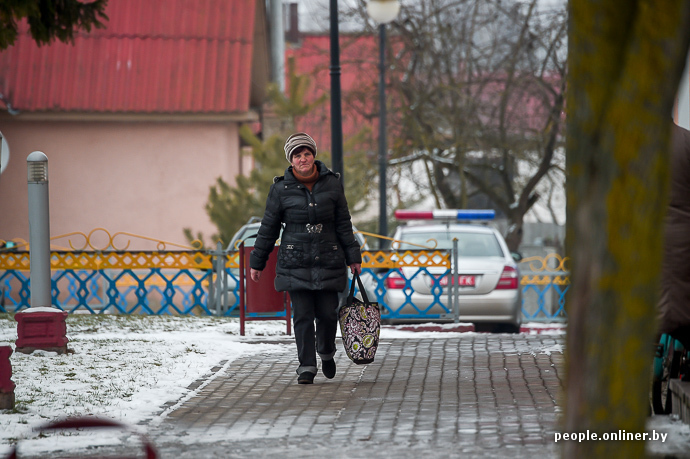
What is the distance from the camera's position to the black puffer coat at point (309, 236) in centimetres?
726

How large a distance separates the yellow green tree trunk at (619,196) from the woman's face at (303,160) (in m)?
4.38

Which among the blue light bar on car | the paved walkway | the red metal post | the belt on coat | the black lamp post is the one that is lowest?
the paved walkway

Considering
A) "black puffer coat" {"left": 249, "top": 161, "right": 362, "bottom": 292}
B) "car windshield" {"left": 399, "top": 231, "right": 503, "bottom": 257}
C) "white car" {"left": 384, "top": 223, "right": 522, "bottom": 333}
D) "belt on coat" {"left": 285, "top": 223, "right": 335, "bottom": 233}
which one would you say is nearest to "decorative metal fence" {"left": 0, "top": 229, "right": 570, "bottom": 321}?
"white car" {"left": 384, "top": 223, "right": 522, "bottom": 333}

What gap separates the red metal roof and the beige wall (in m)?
0.78

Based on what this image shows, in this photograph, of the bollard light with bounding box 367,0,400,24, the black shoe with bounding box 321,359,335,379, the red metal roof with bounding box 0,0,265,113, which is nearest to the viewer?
the black shoe with bounding box 321,359,335,379

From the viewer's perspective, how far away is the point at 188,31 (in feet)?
68.1

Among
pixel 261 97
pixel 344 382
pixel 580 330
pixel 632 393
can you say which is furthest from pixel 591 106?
pixel 261 97

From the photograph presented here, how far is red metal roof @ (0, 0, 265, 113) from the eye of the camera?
19.9m

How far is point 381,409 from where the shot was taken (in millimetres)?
6258

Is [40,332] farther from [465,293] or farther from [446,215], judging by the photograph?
[446,215]

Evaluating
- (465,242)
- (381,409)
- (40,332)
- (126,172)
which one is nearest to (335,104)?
(465,242)

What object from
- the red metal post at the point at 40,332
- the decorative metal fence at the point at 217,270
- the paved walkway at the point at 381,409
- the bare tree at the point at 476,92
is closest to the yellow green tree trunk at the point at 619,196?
the paved walkway at the point at 381,409

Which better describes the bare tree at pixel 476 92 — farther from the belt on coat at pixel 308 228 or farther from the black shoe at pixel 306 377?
the black shoe at pixel 306 377

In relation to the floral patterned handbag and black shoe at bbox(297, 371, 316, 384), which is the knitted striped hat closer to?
the floral patterned handbag
